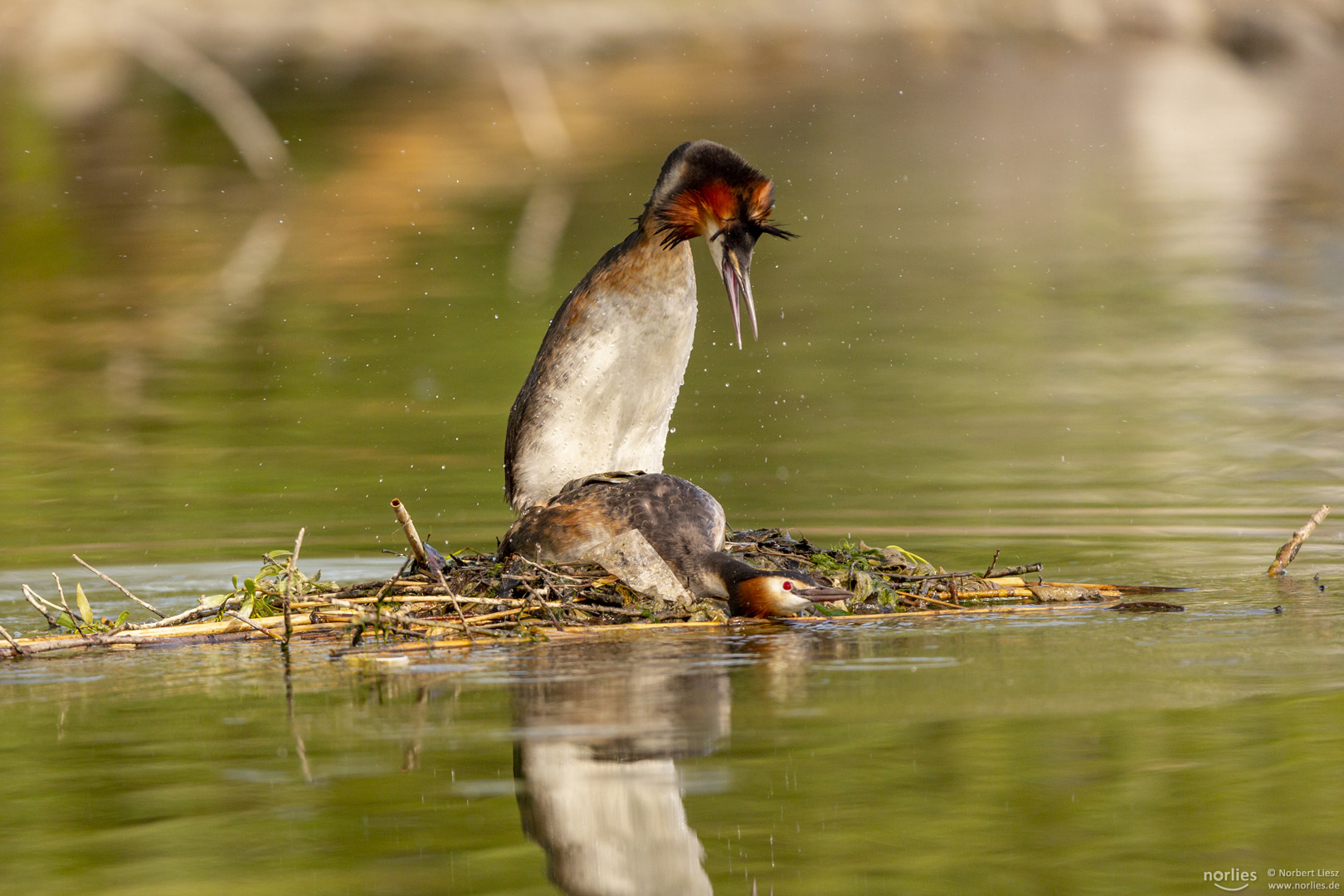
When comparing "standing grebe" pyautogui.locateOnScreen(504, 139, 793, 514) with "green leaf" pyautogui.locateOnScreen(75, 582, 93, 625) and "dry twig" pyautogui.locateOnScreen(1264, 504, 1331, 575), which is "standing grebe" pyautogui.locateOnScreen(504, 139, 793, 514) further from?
"dry twig" pyautogui.locateOnScreen(1264, 504, 1331, 575)

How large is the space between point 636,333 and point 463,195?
20.1m

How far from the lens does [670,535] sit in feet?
26.6

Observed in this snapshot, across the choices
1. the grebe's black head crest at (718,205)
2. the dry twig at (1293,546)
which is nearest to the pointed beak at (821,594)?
the grebe's black head crest at (718,205)

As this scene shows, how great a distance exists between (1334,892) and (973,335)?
1429 cm

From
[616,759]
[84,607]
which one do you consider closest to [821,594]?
[616,759]

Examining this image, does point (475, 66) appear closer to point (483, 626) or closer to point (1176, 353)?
point (1176, 353)

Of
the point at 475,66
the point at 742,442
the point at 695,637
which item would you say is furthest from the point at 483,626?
the point at 475,66

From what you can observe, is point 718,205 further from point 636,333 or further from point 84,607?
point 84,607

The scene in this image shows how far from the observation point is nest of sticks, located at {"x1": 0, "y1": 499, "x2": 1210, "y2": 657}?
7.59 m

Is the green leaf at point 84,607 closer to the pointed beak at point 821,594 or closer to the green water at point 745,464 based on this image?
the green water at point 745,464

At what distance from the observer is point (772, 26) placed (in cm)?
3491

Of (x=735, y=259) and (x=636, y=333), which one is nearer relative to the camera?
(x=735, y=259)

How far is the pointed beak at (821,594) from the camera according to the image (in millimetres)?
7801

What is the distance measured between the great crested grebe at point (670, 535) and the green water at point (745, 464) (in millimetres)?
248
